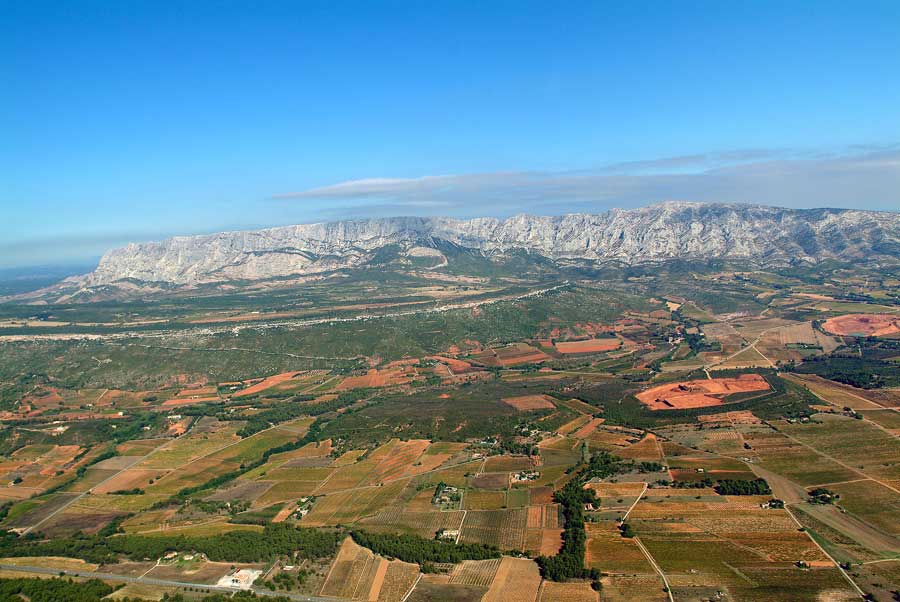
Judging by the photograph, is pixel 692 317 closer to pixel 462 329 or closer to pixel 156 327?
pixel 462 329

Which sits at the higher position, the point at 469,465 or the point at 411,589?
Result: the point at 411,589

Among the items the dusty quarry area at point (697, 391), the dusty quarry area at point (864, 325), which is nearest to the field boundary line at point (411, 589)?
the dusty quarry area at point (697, 391)

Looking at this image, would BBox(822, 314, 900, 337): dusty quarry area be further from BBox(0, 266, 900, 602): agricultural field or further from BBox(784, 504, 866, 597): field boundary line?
BBox(784, 504, 866, 597): field boundary line

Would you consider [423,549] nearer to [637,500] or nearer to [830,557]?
[637,500]

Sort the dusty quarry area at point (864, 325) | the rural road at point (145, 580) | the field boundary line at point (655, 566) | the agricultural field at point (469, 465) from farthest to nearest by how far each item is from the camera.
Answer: the dusty quarry area at point (864, 325), the agricultural field at point (469, 465), the rural road at point (145, 580), the field boundary line at point (655, 566)


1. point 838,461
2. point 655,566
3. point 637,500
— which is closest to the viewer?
point 655,566

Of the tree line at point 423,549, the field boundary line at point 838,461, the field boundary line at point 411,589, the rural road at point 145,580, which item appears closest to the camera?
the field boundary line at point 411,589

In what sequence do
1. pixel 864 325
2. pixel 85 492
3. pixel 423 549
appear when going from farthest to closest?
pixel 864 325 → pixel 85 492 → pixel 423 549

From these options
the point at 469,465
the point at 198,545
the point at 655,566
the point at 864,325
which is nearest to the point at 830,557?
the point at 655,566

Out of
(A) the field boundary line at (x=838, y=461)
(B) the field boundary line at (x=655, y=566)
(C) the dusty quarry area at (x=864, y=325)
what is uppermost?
(B) the field boundary line at (x=655, y=566)

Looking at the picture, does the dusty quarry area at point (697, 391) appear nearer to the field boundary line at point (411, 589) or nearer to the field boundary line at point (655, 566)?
the field boundary line at point (655, 566)

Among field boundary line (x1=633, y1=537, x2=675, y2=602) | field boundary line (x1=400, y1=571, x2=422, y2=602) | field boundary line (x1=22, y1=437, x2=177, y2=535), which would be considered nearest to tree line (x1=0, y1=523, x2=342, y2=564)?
field boundary line (x1=22, y1=437, x2=177, y2=535)
